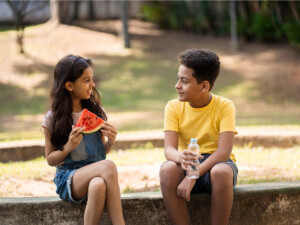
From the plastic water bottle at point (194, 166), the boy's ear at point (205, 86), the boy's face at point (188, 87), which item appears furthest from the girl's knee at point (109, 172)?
the boy's ear at point (205, 86)

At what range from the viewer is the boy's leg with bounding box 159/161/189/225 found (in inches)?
138

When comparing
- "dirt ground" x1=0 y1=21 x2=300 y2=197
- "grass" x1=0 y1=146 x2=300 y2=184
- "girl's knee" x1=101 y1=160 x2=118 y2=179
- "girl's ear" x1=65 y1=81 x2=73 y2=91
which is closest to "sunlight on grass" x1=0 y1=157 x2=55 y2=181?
"grass" x1=0 y1=146 x2=300 y2=184

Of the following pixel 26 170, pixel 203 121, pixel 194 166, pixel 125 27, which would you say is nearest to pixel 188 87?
pixel 203 121

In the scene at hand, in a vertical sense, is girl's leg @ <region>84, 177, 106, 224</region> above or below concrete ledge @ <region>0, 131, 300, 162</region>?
above

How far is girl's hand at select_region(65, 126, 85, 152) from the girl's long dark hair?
115mm

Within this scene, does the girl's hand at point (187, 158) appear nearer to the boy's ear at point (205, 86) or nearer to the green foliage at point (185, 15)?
the boy's ear at point (205, 86)

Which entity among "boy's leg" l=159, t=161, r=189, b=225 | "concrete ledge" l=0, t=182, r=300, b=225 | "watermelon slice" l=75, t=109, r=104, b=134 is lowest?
"concrete ledge" l=0, t=182, r=300, b=225

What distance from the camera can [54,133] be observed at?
367 cm

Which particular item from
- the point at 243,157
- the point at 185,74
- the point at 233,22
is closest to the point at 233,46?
the point at 233,22

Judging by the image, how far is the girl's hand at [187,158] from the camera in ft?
11.1

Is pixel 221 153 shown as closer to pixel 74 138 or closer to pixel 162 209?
pixel 162 209

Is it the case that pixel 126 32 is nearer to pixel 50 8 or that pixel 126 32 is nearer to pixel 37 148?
pixel 50 8

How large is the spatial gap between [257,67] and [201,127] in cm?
1526

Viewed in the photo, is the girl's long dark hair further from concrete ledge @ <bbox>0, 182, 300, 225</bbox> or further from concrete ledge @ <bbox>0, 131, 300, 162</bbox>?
concrete ledge @ <bbox>0, 131, 300, 162</bbox>
